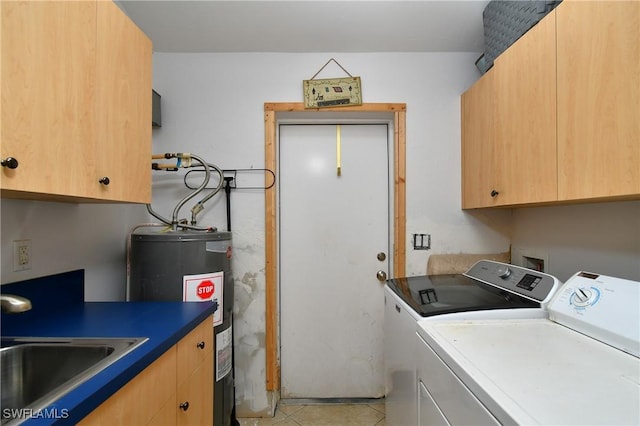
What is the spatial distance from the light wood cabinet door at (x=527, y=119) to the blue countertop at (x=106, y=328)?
1577mm

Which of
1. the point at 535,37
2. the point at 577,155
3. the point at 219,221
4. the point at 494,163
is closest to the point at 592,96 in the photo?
the point at 577,155

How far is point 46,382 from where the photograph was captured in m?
0.92

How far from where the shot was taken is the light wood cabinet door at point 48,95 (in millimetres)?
759

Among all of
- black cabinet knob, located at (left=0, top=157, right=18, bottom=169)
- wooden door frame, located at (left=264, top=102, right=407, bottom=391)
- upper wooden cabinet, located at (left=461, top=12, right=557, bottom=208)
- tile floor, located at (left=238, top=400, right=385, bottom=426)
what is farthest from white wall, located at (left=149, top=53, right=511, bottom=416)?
black cabinet knob, located at (left=0, top=157, right=18, bottom=169)

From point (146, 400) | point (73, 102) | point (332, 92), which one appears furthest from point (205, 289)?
point (332, 92)

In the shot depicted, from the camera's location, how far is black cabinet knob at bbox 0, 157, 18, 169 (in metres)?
0.73

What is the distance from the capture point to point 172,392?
99 cm

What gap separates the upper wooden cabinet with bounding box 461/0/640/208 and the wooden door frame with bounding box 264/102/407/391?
0.56m

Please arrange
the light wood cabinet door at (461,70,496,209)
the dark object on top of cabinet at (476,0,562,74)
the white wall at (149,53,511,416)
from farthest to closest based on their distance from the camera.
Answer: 1. the white wall at (149,53,511,416)
2. the light wood cabinet door at (461,70,496,209)
3. the dark object on top of cabinet at (476,0,562,74)

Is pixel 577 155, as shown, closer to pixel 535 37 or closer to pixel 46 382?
pixel 535 37

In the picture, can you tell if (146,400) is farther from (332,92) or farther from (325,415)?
(332,92)

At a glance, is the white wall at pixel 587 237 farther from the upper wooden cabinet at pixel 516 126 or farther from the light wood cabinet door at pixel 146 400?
the light wood cabinet door at pixel 146 400

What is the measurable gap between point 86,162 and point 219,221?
3.29ft

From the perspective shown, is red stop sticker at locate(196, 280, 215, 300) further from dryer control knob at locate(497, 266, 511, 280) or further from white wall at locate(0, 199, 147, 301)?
dryer control knob at locate(497, 266, 511, 280)
